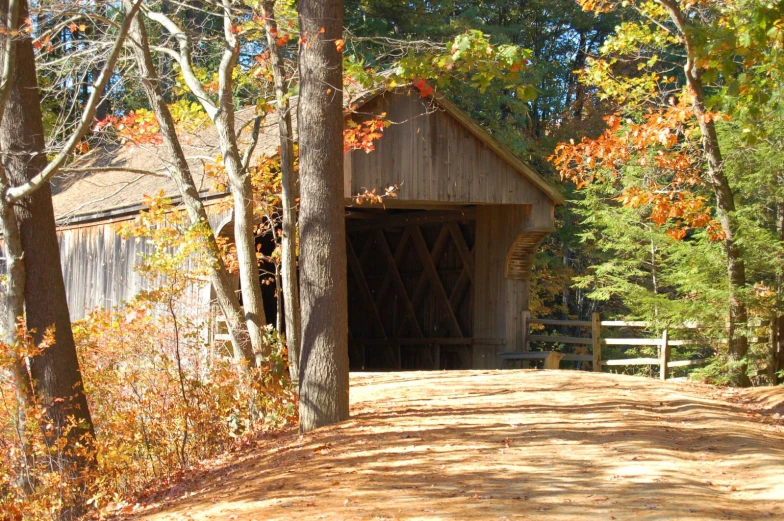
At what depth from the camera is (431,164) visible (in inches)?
561

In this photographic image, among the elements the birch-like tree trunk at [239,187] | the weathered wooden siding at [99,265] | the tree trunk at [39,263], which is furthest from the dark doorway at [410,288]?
the tree trunk at [39,263]

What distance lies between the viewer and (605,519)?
5195 millimetres

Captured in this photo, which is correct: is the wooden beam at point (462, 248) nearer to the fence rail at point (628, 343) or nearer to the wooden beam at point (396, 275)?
the wooden beam at point (396, 275)

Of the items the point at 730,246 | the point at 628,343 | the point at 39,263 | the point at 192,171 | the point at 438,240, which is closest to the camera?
the point at 39,263

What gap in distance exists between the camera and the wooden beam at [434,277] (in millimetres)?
17614

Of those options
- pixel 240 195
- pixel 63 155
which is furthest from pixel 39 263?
pixel 240 195

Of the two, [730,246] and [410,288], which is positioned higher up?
[730,246]

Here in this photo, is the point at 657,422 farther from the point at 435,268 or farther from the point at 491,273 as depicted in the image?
the point at 435,268

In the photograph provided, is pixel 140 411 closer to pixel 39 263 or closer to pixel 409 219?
pixel 39 263

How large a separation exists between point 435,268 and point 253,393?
29.7ft

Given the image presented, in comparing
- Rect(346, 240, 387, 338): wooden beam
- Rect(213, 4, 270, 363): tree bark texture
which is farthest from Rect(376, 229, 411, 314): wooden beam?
Rect(213, 4, 270, 363): tree bark texture

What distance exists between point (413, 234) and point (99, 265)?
6.25 m

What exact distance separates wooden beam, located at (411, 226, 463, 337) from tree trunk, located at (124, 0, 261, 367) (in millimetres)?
7745

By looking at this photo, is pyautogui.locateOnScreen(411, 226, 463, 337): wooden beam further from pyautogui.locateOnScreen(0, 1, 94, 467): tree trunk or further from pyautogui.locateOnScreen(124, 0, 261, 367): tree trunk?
pyautogui.locateOnScreen(0, 1, 94, 467): tree trunk
